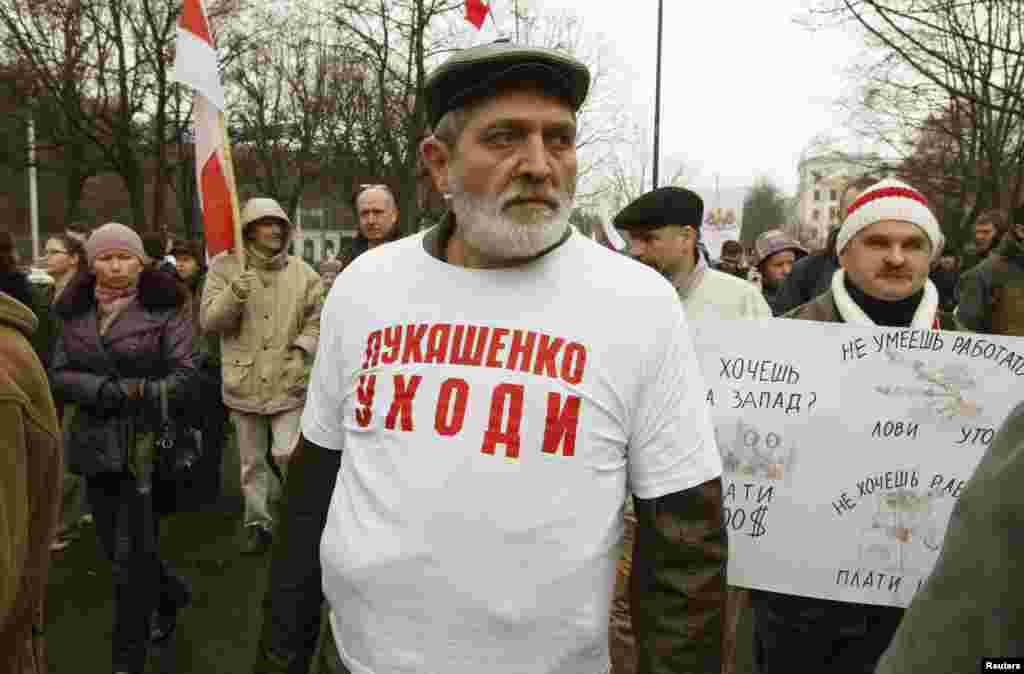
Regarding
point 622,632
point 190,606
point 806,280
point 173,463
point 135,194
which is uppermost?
point 135,194

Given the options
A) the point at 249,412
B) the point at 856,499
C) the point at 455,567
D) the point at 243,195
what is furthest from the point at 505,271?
the point at 243,195

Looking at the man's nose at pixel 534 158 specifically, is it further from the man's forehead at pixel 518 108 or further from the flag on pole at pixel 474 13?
the flag on pole at pixel 474 13

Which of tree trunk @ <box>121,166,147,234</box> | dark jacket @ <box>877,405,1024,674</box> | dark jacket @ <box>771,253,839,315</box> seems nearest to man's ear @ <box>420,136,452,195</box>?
dark jacket @ <box>877,405,1024,674</box>

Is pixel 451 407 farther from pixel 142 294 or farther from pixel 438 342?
pixel 142 294

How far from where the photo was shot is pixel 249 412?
18.6 ft

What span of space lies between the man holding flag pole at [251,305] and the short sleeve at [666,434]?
4.25 m

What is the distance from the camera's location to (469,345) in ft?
5.65

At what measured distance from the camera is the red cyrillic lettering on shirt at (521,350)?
66.2 inches

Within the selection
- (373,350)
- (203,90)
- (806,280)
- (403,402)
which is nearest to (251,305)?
(203,90)

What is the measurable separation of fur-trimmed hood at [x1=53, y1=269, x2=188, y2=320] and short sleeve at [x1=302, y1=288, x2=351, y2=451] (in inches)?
94.9

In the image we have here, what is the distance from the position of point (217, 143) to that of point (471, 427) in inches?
184

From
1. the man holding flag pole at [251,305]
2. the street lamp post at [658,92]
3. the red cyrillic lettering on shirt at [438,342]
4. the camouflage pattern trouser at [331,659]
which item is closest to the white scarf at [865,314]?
the red cyrillic lettering on shirt at [438,342]

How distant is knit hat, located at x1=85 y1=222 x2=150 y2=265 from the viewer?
4.05 metres

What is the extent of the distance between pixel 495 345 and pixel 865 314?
1.54 meters
